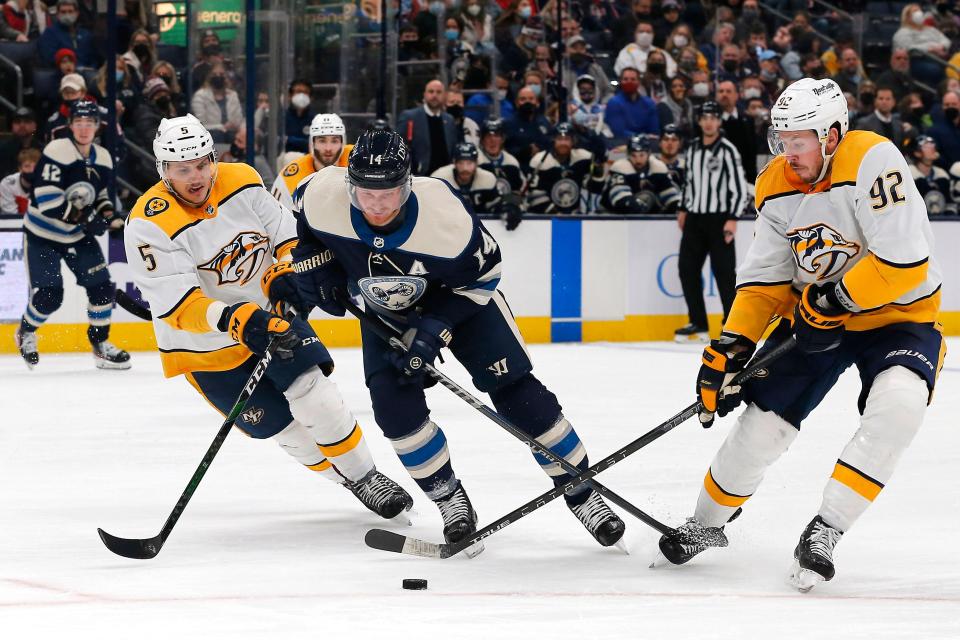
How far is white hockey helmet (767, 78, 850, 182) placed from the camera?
3.30m

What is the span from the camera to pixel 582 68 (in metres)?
11.1

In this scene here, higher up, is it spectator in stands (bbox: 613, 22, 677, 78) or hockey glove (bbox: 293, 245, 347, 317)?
spectator in stands (bbox: 613, 22, 677, 78)

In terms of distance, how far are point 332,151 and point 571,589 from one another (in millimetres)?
3836

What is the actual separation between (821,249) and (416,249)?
93 centimetres

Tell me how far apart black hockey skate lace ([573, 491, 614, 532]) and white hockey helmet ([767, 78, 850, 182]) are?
0.96 meters

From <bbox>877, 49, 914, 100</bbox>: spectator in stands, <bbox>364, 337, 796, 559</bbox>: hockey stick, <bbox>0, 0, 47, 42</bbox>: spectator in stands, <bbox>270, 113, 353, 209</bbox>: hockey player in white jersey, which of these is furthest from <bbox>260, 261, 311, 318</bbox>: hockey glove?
<bbox>877, 49, 914, 100</bbox>: spectator in stands

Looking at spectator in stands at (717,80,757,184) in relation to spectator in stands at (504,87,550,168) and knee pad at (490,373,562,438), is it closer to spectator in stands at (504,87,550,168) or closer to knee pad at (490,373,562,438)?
spectator in stands at (504,87,550,168)

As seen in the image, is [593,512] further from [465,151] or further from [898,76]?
[898,76]

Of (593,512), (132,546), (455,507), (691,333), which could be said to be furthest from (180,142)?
(691,333)

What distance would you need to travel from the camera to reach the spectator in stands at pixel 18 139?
8969 millimetres

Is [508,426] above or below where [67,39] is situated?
below

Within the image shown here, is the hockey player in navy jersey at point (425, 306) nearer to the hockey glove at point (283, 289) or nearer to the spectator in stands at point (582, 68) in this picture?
the hockey glove at point (283, 289)

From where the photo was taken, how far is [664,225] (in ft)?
32.6

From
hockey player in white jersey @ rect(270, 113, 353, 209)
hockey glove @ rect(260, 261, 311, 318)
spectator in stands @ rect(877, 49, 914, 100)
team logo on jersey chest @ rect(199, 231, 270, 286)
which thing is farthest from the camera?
spectator in stands @ rect(877, 49, 914, 100)
